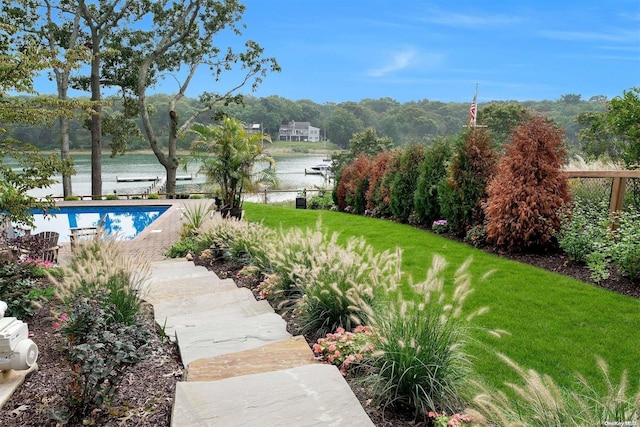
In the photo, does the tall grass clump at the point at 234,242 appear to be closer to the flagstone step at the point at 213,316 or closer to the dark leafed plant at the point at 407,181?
the flagstone step at the point at 213,316

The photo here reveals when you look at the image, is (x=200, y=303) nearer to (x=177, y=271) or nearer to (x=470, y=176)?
(x=177, y=271)

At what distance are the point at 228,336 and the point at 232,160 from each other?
9.01 m

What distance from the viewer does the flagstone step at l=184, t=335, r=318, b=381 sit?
2.57m

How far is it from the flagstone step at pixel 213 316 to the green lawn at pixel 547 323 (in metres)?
1.40

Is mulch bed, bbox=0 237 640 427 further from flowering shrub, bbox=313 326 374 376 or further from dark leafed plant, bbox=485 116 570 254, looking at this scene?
dark leafed plant, bbox=485 116 570 254

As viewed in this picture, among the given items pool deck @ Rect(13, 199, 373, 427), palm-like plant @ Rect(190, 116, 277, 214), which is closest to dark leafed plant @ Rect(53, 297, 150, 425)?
pool deck @ Rect(13, 199, 373, 427)

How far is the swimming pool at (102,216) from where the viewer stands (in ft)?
47.8

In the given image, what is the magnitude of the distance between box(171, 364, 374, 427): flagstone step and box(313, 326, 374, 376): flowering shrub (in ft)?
0.77

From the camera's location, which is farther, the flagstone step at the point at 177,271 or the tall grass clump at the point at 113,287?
the flagstone step at the point at 177,271

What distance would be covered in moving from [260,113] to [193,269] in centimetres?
4380

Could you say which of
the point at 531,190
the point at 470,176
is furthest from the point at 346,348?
the point at 470,176

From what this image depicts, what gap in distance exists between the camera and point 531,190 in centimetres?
645

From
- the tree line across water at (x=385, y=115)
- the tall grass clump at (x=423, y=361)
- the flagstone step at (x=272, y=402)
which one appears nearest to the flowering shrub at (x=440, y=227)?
the tall grass clump at (x=423, y=361)

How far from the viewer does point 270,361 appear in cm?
274
